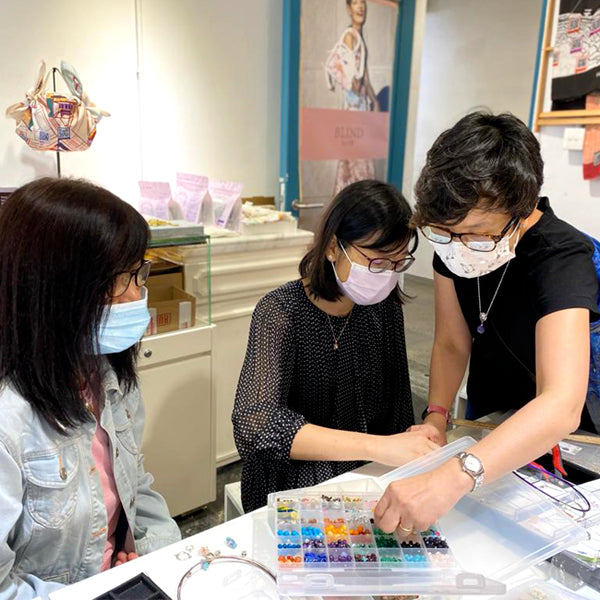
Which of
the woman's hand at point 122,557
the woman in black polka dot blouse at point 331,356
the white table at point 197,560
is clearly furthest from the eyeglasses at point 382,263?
the woman's hand at point 122,557

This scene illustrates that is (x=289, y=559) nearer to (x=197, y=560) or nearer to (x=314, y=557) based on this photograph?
(x=314, y=557)

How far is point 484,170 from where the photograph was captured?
0.98 metres

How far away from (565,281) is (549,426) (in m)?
0.30

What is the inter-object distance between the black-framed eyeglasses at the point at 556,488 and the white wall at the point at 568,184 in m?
2.05

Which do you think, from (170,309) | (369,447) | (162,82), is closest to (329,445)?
(369,447)

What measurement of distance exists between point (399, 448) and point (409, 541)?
268mm

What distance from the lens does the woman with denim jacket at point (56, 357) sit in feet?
2.92

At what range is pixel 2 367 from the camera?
907 mm

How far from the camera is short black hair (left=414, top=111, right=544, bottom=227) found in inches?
38.8

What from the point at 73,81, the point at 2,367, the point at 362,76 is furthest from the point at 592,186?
the point at 2,367

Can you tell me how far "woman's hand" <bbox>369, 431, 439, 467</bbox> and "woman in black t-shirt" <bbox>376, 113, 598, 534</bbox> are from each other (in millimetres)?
144

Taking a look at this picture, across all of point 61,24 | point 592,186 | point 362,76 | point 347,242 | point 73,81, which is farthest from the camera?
point 362,76

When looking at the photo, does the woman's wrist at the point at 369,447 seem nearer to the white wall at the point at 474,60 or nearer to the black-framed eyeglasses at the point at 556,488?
the black-framed eyeglasses at the point at 556,488

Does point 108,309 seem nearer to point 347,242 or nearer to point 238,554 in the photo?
point 238,554
